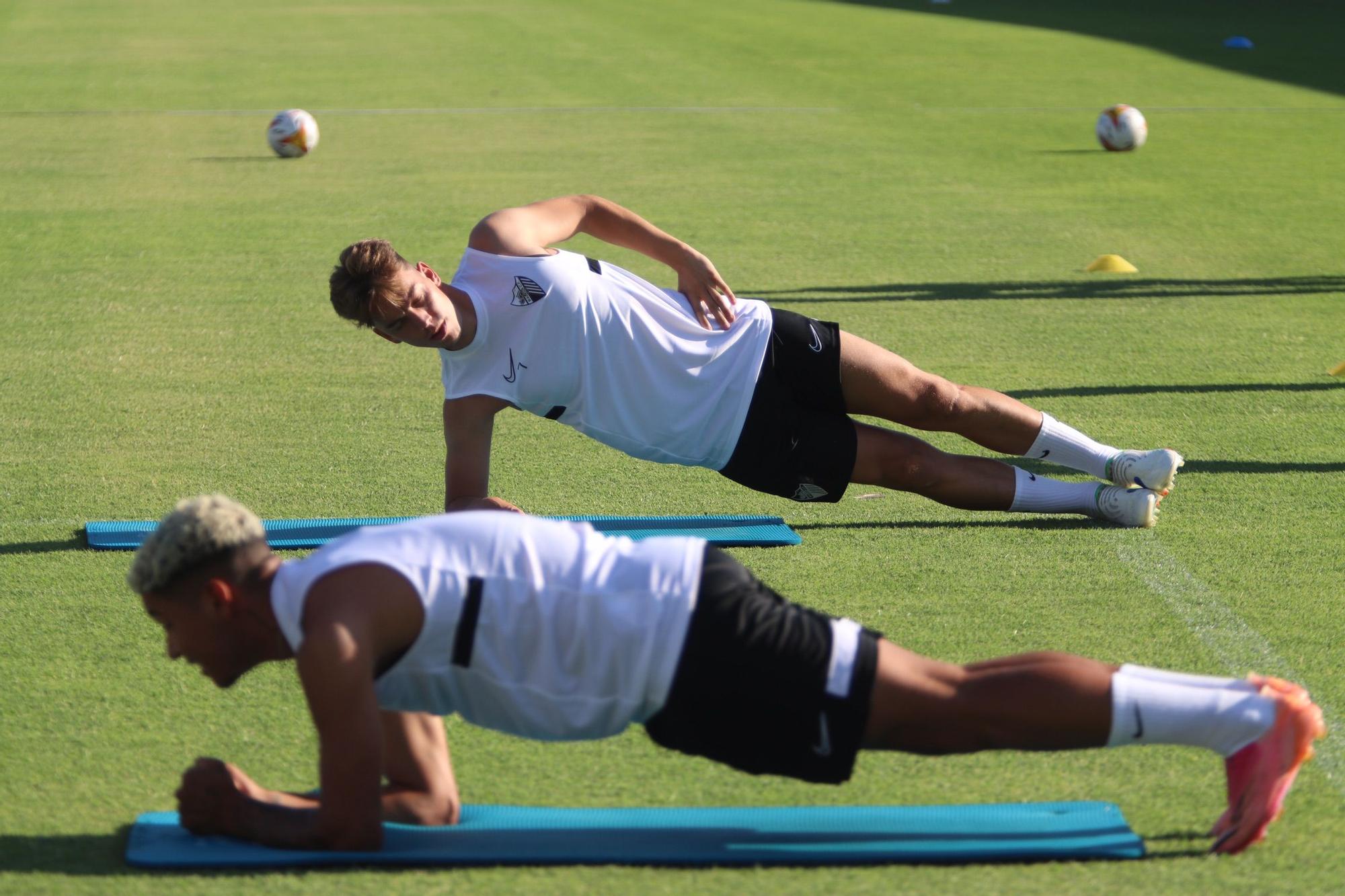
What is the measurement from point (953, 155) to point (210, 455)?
350 inches

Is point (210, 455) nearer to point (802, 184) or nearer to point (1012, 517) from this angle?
point (1012, 517)

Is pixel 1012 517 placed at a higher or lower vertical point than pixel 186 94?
higher

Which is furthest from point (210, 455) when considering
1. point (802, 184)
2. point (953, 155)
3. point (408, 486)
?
point (953, 155)

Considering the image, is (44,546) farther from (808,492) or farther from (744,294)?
(744,294)

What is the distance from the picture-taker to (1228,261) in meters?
9.82

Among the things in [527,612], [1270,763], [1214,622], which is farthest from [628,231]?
[1270,763]

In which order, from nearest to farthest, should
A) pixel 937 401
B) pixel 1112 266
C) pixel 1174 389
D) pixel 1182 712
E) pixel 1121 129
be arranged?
pixel 1182 712
pixel 937 401
pixel 1174 389
pixel 1112 266
pixel 1121 129

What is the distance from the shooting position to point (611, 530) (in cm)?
561

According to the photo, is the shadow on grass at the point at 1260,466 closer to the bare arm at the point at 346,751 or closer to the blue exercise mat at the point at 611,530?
the blue exercise mat at the point at 611,530

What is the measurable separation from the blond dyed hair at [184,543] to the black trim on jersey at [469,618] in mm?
453

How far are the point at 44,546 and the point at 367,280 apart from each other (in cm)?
185

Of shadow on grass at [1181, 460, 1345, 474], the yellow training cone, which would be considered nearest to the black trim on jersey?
shadow on grass at [1181, 460, 1345, 474]

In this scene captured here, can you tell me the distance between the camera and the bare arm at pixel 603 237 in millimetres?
5023

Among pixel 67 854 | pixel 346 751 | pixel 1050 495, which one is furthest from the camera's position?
pixel 1050 495
